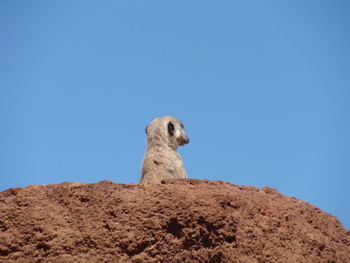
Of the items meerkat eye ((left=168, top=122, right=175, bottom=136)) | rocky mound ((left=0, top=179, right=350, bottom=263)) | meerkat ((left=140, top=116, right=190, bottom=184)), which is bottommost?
rocky mound ((left=0, top=179, right=350, bottom=263))

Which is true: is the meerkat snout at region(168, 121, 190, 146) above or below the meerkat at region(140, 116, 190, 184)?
above

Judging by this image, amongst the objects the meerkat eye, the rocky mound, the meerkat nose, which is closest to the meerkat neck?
the meerkat eye

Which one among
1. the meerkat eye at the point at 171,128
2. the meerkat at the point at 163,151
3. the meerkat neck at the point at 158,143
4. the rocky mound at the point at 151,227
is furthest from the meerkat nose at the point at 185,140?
the rocky mound at the point at 151,227

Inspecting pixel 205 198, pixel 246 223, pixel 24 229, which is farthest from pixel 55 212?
pixel 246 223

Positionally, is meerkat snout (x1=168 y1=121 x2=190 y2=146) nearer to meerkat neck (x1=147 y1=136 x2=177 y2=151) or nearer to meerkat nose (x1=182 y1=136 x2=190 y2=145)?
meerkat nose (x1=182 y1=136 x2=190 y2=145)

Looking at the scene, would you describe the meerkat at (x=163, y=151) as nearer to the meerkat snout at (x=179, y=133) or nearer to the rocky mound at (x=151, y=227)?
the meerkat snout at (x=179, y=133)

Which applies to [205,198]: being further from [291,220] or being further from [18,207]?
[18,207]

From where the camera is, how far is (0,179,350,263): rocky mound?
2.91 m

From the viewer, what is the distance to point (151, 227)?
306 cm

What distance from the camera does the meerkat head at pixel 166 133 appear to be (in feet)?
30.8

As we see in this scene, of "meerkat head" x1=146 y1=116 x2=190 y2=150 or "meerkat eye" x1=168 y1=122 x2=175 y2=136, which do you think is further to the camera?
"meerkat eye" x1=168 y1=122 x2=175 y2=136

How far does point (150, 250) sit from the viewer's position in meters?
2.98

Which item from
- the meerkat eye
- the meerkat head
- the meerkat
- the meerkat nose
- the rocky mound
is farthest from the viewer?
the meerkat nose

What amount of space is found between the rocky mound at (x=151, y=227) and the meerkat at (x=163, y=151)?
4.59m
